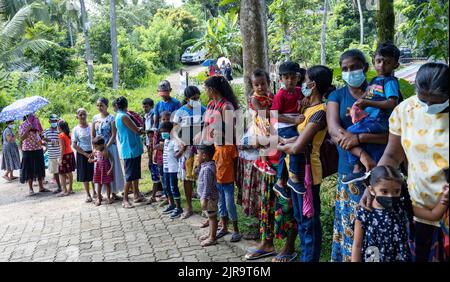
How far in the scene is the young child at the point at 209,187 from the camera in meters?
4.83

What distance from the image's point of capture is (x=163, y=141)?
6375 millimetres

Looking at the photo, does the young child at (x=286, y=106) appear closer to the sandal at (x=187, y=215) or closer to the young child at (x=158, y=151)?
the sandal at (x=187, y=215)

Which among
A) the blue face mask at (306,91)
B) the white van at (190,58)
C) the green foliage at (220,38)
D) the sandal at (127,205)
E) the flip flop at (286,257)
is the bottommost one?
the flip flop at (286,257)

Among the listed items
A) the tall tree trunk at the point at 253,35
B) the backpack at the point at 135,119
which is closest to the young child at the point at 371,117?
the tall tree trunk at the point at 253,35

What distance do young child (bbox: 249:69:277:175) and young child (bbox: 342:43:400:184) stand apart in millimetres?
1144

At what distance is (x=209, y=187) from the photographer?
4836 millimetres

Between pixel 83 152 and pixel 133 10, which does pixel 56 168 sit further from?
pixel 133 10

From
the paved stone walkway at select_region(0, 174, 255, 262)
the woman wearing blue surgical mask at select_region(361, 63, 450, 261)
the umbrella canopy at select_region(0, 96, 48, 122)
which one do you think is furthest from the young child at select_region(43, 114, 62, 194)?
the woman wearing blue surgical mask at select_region(361, 63, 450, 261)

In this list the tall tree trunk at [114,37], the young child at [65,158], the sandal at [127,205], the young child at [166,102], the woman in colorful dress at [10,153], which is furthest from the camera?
the tall tree trunk at [114,37]

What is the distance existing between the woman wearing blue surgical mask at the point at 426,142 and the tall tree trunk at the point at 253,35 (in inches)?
137

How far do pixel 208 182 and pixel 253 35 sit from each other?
7.55 ft

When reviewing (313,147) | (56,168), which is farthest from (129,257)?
(56,168)

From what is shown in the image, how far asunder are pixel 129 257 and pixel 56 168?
431cm

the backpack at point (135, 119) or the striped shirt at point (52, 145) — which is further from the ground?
the backpack at point (135, 119)
